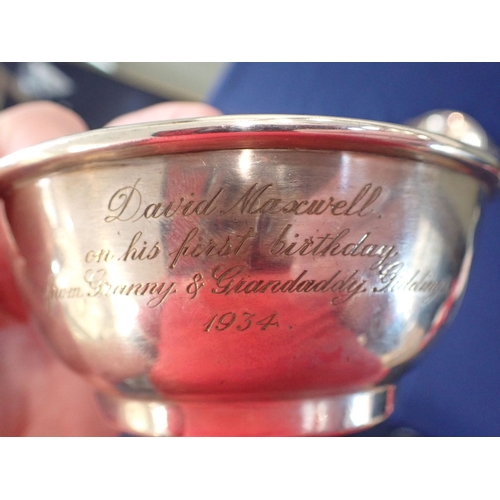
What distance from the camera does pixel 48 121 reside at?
414mm

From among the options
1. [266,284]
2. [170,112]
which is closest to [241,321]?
[266,284]

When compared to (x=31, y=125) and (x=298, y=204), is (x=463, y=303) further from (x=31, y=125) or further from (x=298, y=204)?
(x=31, y=125)

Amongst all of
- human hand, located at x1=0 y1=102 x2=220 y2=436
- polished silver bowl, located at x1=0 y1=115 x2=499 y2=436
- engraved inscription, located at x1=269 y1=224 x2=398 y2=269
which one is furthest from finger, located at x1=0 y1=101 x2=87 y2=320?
engraved inscription, located at x1=269 y1=224 x2=398 y2=269

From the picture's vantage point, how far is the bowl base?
9.3 inches

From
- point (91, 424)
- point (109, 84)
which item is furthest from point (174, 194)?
point (109, 84)

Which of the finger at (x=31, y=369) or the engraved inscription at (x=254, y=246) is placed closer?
the engraved inscription at (x=254, y=246)

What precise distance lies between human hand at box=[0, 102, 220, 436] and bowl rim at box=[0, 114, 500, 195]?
0.62ft

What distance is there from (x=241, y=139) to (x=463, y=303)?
368 mm

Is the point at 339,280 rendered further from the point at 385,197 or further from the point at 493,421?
the point at 493,421

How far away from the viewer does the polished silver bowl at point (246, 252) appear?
7.9 inches

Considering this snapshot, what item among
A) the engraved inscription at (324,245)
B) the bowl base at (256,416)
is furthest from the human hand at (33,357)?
the engraved inscription at (324,245)

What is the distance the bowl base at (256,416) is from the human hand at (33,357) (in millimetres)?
149

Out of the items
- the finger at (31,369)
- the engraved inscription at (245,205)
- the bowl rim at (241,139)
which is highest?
the bowl rim at (241,139)

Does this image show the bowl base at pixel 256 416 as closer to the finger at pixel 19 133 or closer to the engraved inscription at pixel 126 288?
the engraved inscription at pixel 126 288
